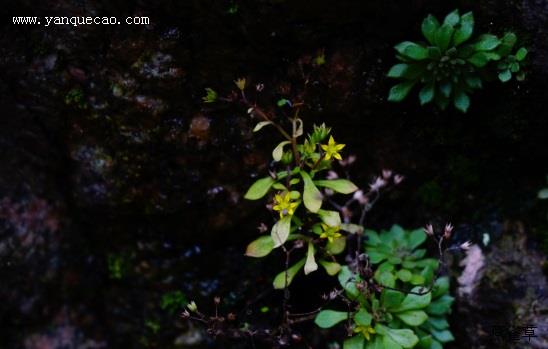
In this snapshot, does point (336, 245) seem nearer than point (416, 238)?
Yes

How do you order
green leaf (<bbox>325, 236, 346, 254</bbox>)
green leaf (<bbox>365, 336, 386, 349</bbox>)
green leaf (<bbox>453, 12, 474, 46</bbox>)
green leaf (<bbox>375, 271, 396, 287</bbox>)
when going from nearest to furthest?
1. green leaf (<bbox>453, 12, 474, 46</bbox>)
2. green leaf (<bbox>365, 336, 386, 349</bbox>)
3. green leaf (<bbox>375, 271, 396, 287</bbox>)
4. green leaf (<bbox>325, 236, 346, 254</bbox>)

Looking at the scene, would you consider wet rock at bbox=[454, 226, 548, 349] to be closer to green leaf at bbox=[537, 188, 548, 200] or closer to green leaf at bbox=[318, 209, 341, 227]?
green leaf at bbox=[537, 188, 548, 200]

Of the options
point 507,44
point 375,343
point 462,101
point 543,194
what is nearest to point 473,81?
point 462,101

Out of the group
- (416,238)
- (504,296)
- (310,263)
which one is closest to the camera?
(310,263)

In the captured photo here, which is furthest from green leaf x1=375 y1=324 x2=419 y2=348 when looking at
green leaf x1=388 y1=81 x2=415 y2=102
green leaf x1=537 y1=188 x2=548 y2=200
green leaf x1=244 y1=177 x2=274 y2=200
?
green leaf x1=388 y1=81 x2=415 y2=102

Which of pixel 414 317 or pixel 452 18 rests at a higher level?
pixel 452 18

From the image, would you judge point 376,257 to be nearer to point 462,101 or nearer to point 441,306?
point 441,306
